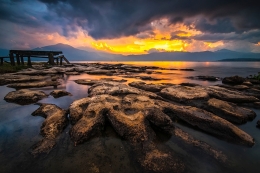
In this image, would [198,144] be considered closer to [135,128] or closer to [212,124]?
[212,124]

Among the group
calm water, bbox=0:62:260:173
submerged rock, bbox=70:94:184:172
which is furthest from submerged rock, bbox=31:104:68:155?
submerged rock, bbox=70:94:184:172

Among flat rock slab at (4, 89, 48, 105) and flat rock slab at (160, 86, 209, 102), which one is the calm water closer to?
flat rock slab at (4, 89, 48, 105)

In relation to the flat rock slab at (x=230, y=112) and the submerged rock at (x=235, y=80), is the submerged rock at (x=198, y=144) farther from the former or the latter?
the submerged rock at (x=235, y=80)

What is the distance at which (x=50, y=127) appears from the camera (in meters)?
4.85

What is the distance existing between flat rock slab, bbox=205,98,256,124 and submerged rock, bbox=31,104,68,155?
7.43 metres

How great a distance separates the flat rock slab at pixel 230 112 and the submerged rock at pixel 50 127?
7425 mm

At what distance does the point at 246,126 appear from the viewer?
6078mm

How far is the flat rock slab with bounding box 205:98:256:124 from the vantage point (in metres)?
6.42

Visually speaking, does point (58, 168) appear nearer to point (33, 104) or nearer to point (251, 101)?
point (33, 104)

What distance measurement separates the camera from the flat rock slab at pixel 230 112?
21.1ft

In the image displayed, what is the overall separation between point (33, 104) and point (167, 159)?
25.6ft

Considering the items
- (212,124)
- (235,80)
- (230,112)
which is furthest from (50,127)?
(235,80)

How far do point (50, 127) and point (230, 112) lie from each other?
8.20 metres

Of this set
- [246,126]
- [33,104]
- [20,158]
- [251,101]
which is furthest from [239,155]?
[33,104]
